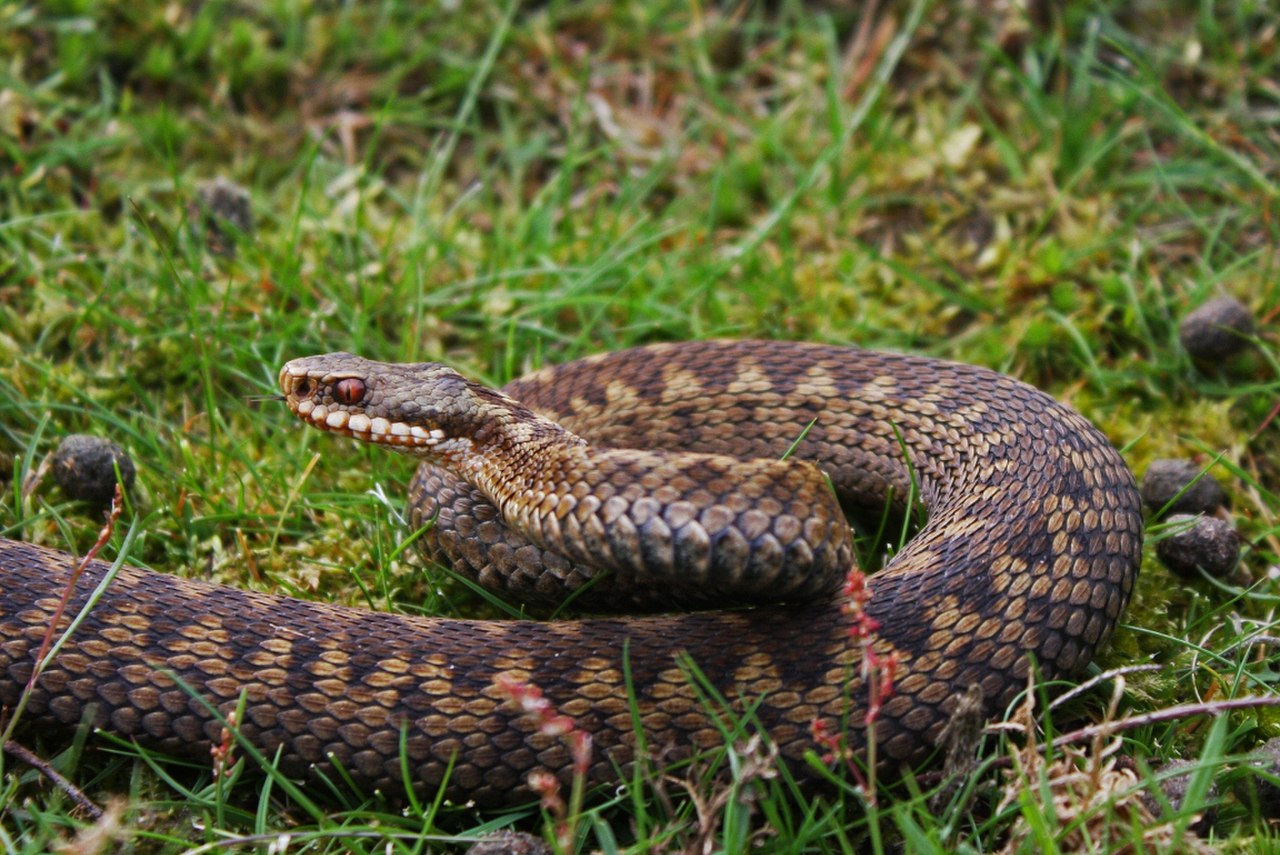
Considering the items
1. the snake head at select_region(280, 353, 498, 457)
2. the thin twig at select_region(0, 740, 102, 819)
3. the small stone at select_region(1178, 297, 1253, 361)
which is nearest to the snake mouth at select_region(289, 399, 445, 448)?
the snake head at select_region(280, 353, 498, 457)

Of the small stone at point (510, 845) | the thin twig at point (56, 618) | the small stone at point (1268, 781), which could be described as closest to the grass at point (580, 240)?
the small stone at point (1268, 781)

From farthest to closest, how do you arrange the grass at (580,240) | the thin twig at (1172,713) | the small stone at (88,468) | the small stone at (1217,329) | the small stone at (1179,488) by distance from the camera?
the small stone at (1217,329) → the small stone at (1179,488) → the small stone at (88,468) → the grass at (580,240) → the thin twig at (1172,713)

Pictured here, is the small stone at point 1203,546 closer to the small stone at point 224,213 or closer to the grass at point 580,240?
the grass at point 580,240

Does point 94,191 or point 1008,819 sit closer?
point 1008,819

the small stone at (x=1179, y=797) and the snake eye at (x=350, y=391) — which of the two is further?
the snake eye at (x=350, y=391)

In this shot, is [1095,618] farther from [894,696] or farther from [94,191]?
[94,191]

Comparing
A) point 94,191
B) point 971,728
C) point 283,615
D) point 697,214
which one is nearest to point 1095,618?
point 971,728

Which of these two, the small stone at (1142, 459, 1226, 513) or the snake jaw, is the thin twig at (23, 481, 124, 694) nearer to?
the snake jaw
